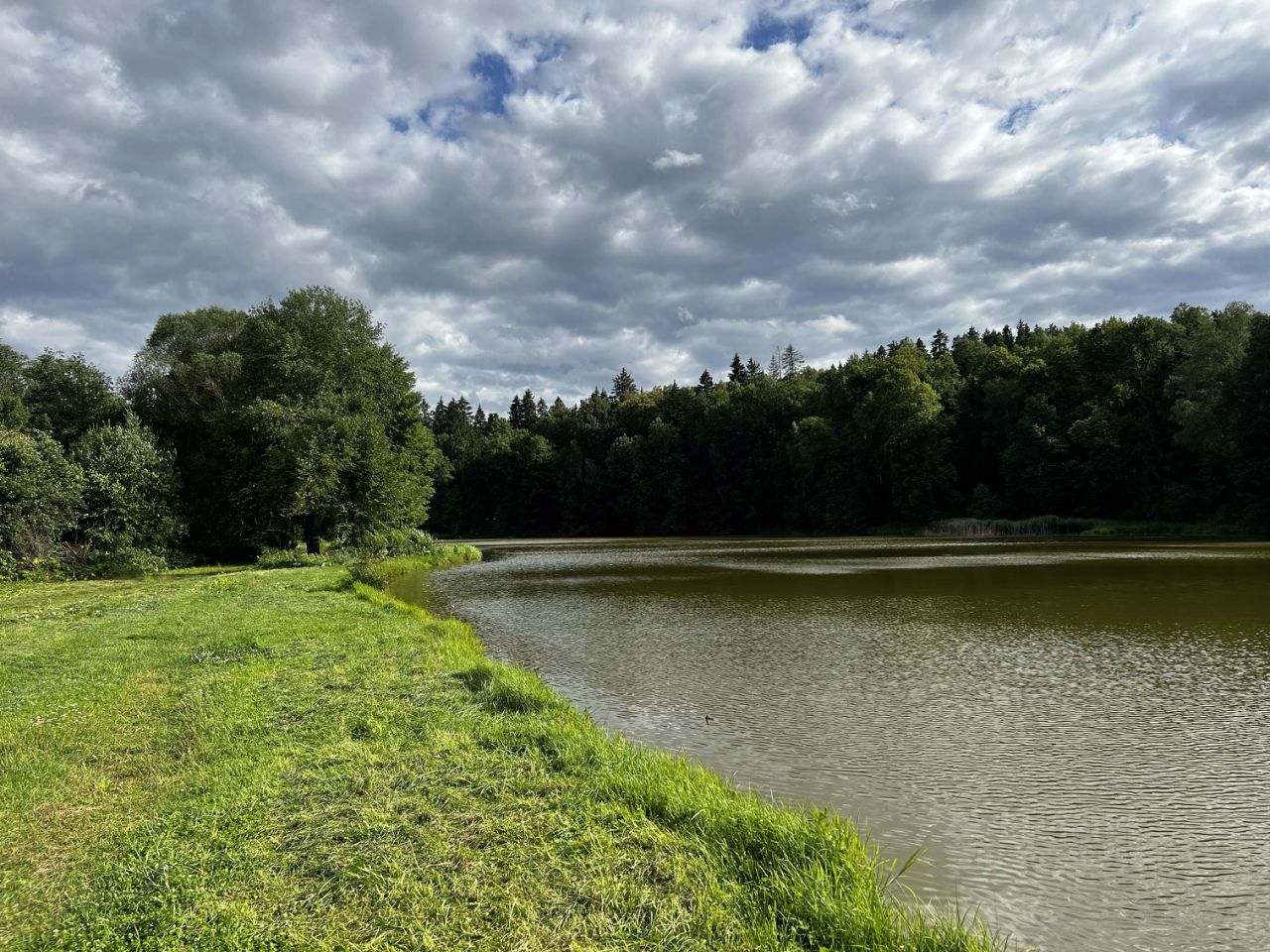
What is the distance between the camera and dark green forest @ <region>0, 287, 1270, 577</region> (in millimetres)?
37344

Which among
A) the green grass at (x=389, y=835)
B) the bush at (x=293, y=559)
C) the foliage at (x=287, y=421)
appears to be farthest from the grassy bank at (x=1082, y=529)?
the green grass at (x=389, y=835)

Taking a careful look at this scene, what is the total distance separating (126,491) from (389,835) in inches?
1475

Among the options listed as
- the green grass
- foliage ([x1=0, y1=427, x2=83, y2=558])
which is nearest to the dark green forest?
foliage ([x1=0, y1=427, x2=83, y2=558])

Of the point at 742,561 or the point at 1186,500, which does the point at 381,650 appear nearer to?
the point at 742,561

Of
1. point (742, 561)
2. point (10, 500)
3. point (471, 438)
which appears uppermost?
point (471, 438)

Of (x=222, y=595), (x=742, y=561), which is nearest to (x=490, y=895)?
(x=222, y=595)

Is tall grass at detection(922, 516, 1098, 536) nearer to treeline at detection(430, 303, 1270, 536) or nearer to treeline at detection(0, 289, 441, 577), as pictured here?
treeline at detection(430, 303, 1270, 536)

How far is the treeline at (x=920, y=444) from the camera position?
180 feet

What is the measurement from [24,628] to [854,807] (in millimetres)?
18496

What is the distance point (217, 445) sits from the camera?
4291 cm

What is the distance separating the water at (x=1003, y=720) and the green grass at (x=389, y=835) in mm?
1224

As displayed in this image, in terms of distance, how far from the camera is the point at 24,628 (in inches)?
640

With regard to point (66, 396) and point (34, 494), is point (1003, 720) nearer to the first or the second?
point (34, 494)

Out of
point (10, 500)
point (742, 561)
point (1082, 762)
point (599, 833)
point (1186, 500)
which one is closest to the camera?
point (599, 833)
